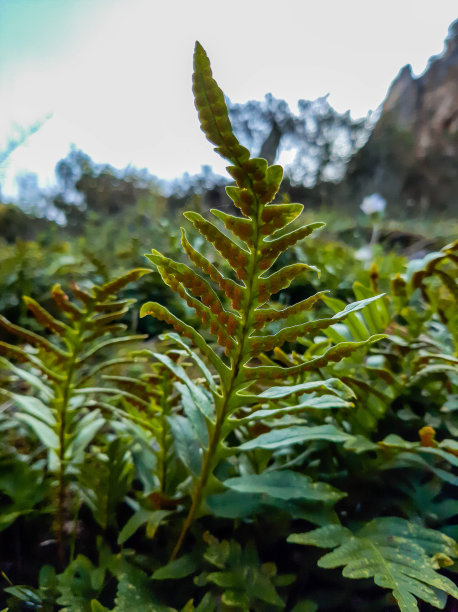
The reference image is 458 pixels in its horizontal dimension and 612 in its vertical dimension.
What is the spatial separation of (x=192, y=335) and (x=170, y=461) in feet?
0.63

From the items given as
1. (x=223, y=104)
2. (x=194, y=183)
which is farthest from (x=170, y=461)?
(x=194, y=183)

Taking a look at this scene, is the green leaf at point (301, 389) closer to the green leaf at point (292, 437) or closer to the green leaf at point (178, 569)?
the green leaf at point (292, 437)

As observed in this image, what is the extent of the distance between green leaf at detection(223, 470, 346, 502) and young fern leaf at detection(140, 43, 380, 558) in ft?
0.11

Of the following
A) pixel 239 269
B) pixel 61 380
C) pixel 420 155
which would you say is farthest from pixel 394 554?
pixel 420 155

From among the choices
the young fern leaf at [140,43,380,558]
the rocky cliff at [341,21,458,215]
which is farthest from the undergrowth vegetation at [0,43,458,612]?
the rocky cliff at [341,21,458,215]

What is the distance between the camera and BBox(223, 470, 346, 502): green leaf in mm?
344

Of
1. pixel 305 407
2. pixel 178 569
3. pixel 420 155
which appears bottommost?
pixel 178 569

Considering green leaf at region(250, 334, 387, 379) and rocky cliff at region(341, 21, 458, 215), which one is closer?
green leaf at region(250, 334, 387, 379)

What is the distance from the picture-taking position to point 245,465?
44 cm

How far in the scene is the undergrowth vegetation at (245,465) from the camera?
0.95 ft

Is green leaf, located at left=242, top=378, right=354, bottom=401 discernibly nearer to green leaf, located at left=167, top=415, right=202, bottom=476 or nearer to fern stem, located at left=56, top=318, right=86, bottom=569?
green leaf, located at left=167, top=415, right=202, bottom=476

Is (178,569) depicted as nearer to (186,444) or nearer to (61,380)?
(186,444)

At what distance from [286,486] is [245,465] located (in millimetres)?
87

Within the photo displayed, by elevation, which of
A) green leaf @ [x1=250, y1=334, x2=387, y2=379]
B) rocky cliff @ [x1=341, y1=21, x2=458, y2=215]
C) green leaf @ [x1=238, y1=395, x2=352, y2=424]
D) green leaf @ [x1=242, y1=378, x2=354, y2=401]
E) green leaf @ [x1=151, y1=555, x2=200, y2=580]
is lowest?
green leaf @ [x1=151, y1=555, x2=200, y2=580]
